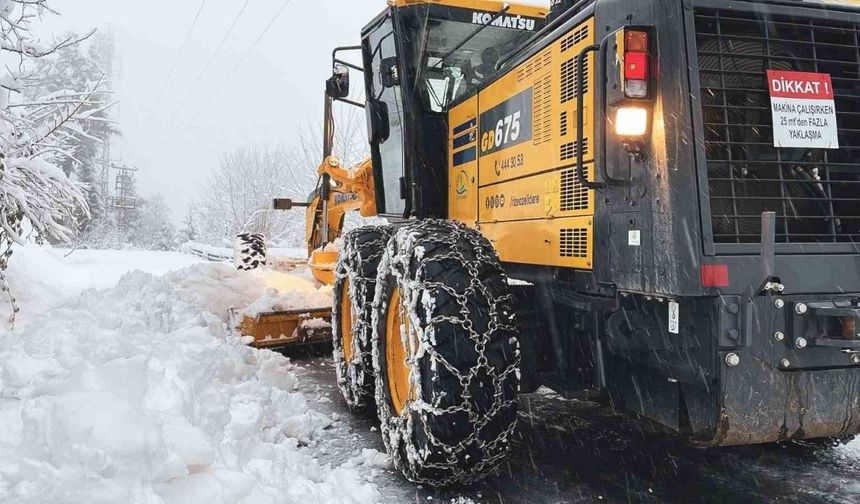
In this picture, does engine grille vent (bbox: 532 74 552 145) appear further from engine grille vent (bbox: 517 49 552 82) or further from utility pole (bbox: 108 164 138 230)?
utility pole (bbox: 108 164 138 230)

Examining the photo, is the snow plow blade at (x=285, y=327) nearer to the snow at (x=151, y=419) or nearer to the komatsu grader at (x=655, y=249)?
the snow at (x=151, y=419)

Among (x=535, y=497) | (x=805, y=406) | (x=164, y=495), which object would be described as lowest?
(x=535, y=497)

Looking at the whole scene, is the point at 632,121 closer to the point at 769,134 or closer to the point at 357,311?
the point at 769,134

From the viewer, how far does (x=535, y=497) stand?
3.46 m

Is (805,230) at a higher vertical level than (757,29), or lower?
lower

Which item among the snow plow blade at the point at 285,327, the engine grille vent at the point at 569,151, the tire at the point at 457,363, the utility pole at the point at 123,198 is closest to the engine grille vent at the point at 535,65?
the engine grille vent at the point at 569,151

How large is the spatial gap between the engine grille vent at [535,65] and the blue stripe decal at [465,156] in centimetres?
73

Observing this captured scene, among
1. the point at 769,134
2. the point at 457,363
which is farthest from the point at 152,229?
the point at 769,134

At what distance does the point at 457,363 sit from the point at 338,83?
10.4 ft

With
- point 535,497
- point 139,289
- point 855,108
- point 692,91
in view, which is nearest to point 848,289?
point 855,108

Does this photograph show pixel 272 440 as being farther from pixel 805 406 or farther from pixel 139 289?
pixel 139 289

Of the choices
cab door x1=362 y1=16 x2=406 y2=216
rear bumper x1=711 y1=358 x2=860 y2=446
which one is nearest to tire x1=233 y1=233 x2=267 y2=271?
cab door x1=362 y1=16 x2=406 y2=216

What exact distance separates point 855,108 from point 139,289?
661 cm

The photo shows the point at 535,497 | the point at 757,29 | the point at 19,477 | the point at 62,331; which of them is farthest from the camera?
the point at 62,331
